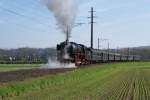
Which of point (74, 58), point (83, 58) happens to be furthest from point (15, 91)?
point (83, 58)

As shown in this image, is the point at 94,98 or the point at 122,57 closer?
the point at 94,98

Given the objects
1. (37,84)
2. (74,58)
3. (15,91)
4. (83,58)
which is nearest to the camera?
(15,91)

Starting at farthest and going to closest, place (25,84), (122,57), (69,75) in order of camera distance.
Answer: (122,57) → (69,75) → (25,84)

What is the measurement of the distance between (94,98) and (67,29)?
122ft

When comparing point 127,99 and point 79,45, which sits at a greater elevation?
point 79,45

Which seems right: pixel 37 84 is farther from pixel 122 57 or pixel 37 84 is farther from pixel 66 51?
pixel 122 57

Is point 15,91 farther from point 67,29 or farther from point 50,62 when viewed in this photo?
point 50,62

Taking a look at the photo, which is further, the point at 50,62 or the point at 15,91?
the point at 50,62

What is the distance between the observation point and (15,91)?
22.7 metres

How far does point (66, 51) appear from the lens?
59781 mm

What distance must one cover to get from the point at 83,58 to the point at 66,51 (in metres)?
7.72

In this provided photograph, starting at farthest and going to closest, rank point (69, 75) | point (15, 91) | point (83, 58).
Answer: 1. point (83, 58)
2. point (69, 75)
3. point (15, 91)

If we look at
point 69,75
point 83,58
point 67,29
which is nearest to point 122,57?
point 83,58

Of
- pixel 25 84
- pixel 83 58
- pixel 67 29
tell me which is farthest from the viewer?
pixel 83 58
